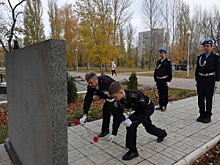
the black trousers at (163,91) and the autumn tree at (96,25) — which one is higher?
the autumn tree at (96,25)

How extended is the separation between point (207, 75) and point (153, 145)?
2389 mm

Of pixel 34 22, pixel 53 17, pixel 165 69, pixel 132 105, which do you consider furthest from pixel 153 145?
pixel 53 17

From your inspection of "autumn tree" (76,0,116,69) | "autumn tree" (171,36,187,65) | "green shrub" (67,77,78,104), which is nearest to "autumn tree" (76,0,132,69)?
"autumn tree" (76,0,116,69)

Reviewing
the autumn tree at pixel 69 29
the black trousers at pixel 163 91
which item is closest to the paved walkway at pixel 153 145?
the black trousers at pixel 163 91

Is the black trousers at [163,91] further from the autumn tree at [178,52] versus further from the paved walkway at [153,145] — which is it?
the autumn tree at [178,52]

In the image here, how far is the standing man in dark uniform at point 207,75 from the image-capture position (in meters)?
4.33

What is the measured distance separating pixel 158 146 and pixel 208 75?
2362 millimetres

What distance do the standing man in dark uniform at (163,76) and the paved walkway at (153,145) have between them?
37.2 inches

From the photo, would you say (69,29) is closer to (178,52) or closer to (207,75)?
Result: (178,52)

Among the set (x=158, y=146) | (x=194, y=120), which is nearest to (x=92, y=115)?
(x=158, y=146)

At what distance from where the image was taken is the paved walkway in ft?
9.34

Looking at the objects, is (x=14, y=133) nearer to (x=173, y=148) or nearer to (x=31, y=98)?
(x=31, y=98)

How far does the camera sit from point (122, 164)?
2725 mm

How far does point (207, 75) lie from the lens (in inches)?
174
